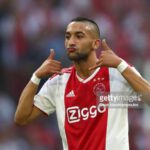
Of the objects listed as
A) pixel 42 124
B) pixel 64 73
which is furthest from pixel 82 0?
pixel 64 73

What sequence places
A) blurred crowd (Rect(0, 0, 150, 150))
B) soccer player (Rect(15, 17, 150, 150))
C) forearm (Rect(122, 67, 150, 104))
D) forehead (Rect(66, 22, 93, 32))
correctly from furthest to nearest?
blurred crowd (Rect(0, 0, 150, 150))
forehead (Rect(66, 22, 93, 32))
soccer player (Rect(15, 17, 150, 150))
forearm (Rect(122, 67, 150, 104))

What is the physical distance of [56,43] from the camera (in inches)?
481

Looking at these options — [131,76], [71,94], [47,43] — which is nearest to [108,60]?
[131,76]

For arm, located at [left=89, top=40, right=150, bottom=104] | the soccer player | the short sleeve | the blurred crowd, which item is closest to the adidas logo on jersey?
the soccer player

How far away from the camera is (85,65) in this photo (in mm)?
7176

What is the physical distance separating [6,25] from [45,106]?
540 cm

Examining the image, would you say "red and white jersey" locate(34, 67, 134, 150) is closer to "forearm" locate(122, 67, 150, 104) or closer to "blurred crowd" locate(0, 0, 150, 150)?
"forearm" locate(122, 67, 150, 104)

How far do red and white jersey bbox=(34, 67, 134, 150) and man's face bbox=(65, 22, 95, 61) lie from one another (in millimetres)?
248

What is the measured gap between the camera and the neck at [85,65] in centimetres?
716

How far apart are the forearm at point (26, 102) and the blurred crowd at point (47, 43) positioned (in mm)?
3741

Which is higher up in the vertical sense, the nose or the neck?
the nose

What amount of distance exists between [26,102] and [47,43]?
A: 5.09 meters

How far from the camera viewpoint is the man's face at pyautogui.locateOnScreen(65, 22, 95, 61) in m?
6.98

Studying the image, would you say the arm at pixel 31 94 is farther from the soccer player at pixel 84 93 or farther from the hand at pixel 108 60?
the hand at pixel 108 60
